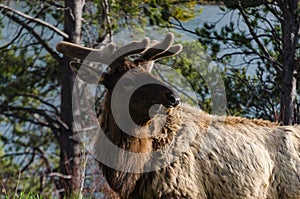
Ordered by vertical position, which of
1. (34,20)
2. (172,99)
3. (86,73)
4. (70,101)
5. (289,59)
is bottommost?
(172,99)

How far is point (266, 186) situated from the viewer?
18.5 feet

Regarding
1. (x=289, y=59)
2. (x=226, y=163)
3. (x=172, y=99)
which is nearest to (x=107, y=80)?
(x=172, y=99)

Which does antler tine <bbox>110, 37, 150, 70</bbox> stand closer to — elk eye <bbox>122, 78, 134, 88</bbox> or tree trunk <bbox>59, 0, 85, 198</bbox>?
elk eye <bbox>122, 78, 134, 88</bbox>

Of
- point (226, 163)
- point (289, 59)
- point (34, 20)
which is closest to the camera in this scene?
point (226, 163)

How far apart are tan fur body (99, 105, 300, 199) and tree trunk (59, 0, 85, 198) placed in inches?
284

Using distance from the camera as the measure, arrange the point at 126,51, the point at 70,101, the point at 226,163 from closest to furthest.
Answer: the point at 226,163 → the point at 126,51 → the point at 70,101

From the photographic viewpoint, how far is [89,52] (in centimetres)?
573

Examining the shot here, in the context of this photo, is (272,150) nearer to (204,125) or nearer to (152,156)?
(204,125)

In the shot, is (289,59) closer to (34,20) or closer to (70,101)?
(34,20)

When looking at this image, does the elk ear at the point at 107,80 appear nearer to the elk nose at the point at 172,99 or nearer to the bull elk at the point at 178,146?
the bull elk at the point at 178,146

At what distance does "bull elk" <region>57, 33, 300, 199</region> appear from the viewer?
5230 millimetres

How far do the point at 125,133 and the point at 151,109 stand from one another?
0.35 m

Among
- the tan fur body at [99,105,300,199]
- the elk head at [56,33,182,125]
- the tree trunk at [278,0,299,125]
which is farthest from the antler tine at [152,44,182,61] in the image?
the tree trunk at [278,0,299,125]

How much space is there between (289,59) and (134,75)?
4081 millimetres
